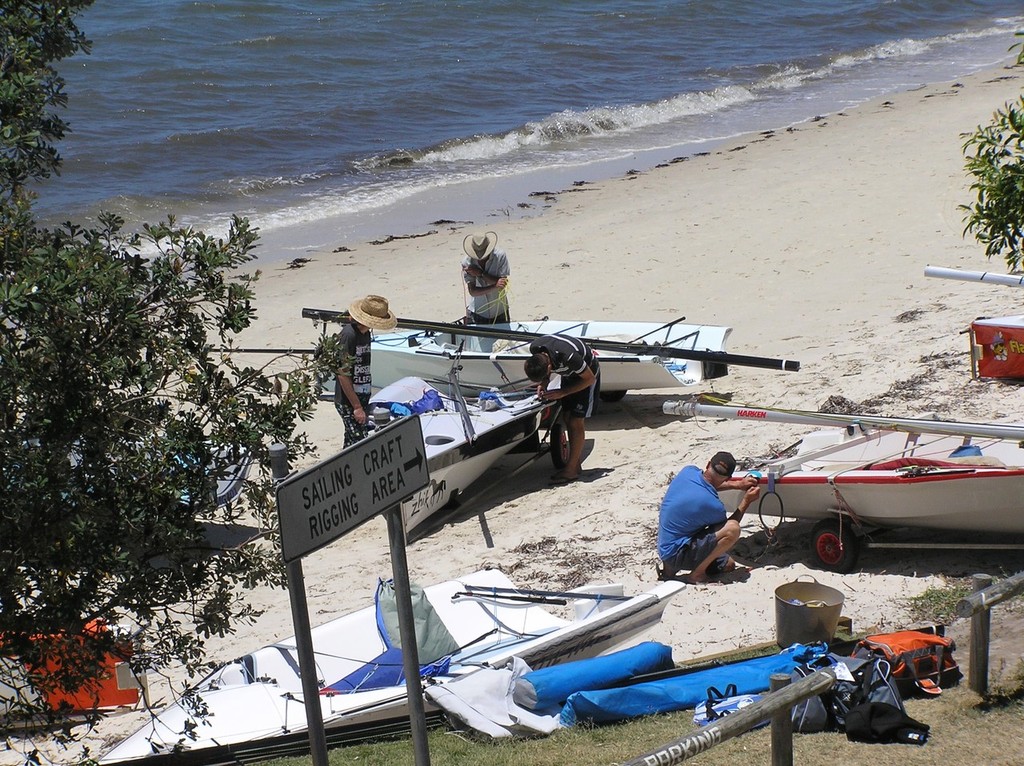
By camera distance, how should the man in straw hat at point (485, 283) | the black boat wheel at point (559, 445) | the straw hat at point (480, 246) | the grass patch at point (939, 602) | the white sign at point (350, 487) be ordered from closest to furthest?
the white sign at point (350, 487) < the grass patch at point (939, 602) < the black boat wheel at point (559, 445) < the straw hat at point (480, 246) < the man in straw hat at point (485, 283)

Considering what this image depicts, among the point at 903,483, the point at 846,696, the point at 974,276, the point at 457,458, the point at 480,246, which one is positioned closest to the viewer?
the point at 846,696

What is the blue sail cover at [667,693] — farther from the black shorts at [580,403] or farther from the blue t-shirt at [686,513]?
the black shorts at [580,403]

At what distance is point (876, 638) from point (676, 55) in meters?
32.3

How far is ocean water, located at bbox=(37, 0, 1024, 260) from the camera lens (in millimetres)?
22781

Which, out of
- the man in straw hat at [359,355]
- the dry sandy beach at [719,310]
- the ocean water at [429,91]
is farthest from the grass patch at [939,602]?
the ocean water at [429,91]

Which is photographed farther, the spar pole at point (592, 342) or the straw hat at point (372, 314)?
the spar pole at point (592, 342)

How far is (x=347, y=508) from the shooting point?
354 cm

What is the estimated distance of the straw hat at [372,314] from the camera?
30.1 ft

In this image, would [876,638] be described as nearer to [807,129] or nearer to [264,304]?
[264,304]

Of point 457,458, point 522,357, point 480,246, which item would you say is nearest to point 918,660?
point 457,458

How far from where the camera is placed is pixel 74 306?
3844mm

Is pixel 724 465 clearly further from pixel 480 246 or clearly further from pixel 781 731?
pixel 480 246

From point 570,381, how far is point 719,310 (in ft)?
14.6

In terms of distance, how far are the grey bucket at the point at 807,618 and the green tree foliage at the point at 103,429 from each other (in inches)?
140
